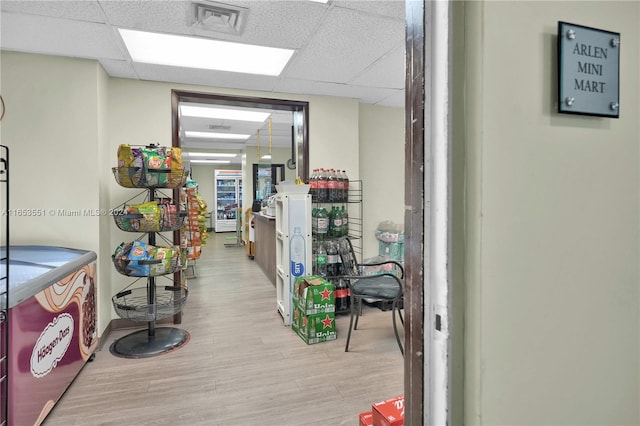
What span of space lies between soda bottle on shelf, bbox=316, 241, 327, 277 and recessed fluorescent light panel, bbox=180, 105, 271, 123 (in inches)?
90.0

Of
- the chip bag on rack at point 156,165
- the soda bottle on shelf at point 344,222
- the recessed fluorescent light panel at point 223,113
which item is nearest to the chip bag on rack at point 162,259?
the chip bag on rack at point 156,165

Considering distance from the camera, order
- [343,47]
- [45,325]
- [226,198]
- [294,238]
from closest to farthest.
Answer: [45,325] < [343,47] < [294,238] < [226,198]

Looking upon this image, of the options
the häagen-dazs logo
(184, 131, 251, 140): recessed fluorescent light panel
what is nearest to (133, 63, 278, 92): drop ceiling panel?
the häagen-dazs logo

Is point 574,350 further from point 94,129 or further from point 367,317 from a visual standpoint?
point 94,129

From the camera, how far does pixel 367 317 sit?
371cm

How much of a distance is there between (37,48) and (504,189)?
339 cm

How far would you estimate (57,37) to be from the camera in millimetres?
2455

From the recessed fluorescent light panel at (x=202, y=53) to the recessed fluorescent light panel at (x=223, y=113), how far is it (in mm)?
1713

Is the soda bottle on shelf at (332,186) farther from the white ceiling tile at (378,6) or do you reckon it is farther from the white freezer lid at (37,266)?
the white freezer lid at (37,266)

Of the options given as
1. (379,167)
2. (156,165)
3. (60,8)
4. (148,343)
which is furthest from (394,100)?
(148,343)

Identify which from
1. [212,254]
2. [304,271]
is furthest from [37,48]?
[212,254]

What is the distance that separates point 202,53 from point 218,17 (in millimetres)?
628

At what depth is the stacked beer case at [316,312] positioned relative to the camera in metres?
2.99

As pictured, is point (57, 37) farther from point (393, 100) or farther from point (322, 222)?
point (393, 100)
